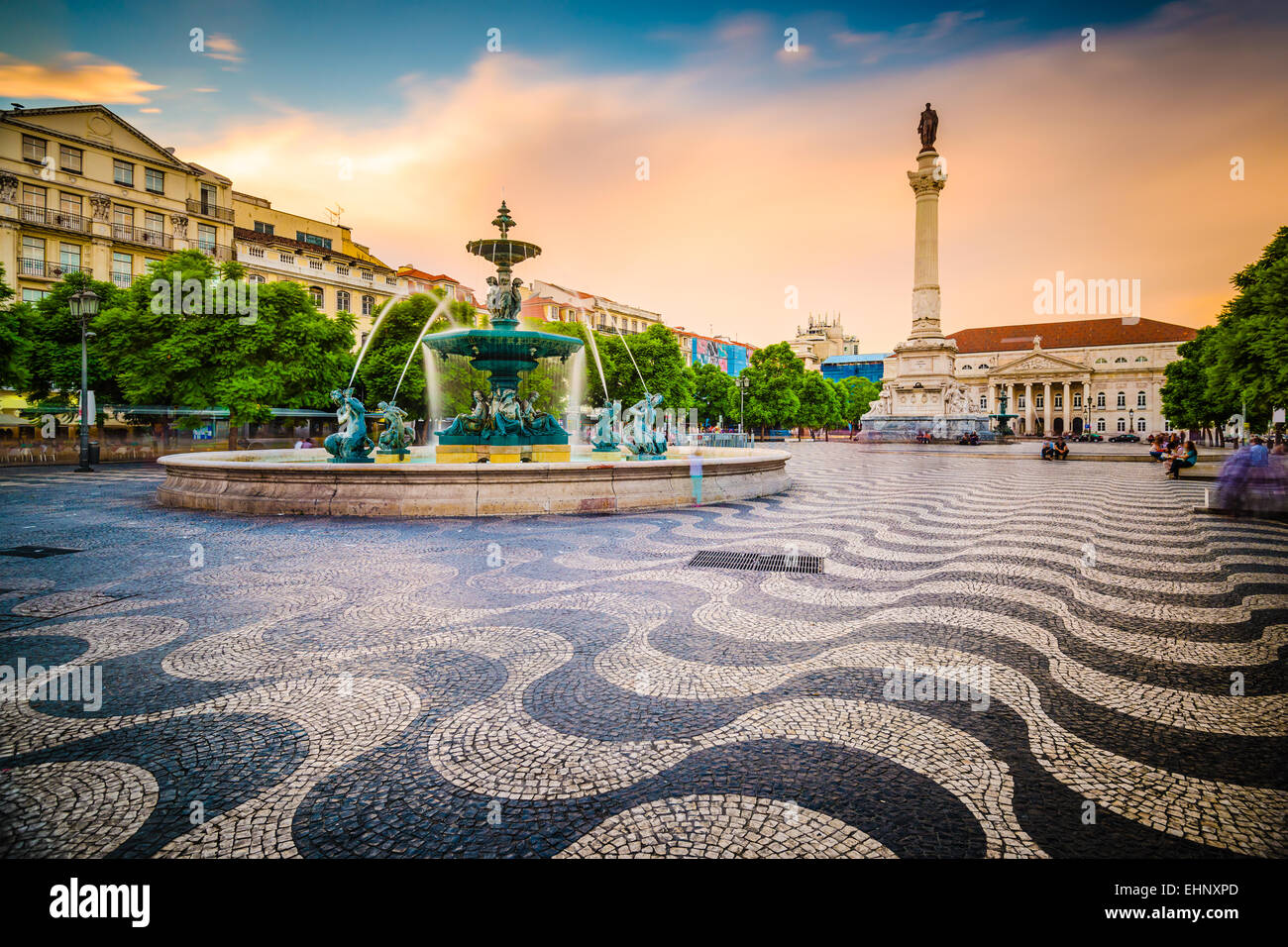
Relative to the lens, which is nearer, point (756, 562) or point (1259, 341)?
point (756, 562)

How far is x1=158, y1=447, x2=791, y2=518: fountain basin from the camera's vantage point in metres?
10.5

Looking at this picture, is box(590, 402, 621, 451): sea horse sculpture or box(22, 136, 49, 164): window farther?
box(22, 136, 49, 164): window

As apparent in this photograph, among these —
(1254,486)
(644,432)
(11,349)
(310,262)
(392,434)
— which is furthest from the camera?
(310,262)

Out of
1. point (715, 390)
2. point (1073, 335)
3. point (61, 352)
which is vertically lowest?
point (61, 352)

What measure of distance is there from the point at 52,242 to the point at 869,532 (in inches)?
1909

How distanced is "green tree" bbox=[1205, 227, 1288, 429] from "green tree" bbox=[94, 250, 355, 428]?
35.8m

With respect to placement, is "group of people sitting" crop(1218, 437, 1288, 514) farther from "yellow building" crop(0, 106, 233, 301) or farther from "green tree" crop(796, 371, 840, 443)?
"green tree" crop(796, 371, 840, 443)

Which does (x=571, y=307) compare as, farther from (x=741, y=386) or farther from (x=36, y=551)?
(x=36, y=551)

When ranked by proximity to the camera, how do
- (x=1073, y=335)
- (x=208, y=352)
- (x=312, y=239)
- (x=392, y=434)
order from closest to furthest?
(x=392, y=434) < (x=208, y=352) < (x=312, y=239) < (x=1073, y=335)

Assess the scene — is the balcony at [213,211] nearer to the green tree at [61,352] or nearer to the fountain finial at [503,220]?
the green tree at [61,352]

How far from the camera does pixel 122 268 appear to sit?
38.0m

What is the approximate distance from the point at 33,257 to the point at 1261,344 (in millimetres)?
57552
